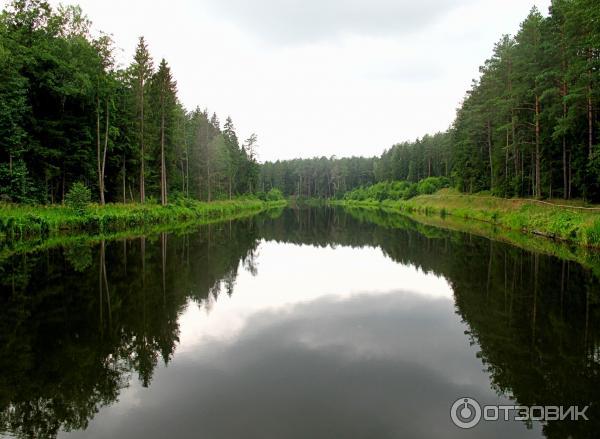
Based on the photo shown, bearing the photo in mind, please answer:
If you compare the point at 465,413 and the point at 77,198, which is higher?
the point at 77,198

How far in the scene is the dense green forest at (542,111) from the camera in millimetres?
24281

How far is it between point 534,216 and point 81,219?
3258 centimetres

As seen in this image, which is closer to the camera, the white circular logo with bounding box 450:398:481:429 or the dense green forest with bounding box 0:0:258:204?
the white circular logo with bounding box 450:398:481:429

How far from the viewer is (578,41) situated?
81.0 ft

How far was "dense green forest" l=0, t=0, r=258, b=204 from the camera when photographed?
26672 millimetres

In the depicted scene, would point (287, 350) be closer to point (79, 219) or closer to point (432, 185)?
point (79, 219)
